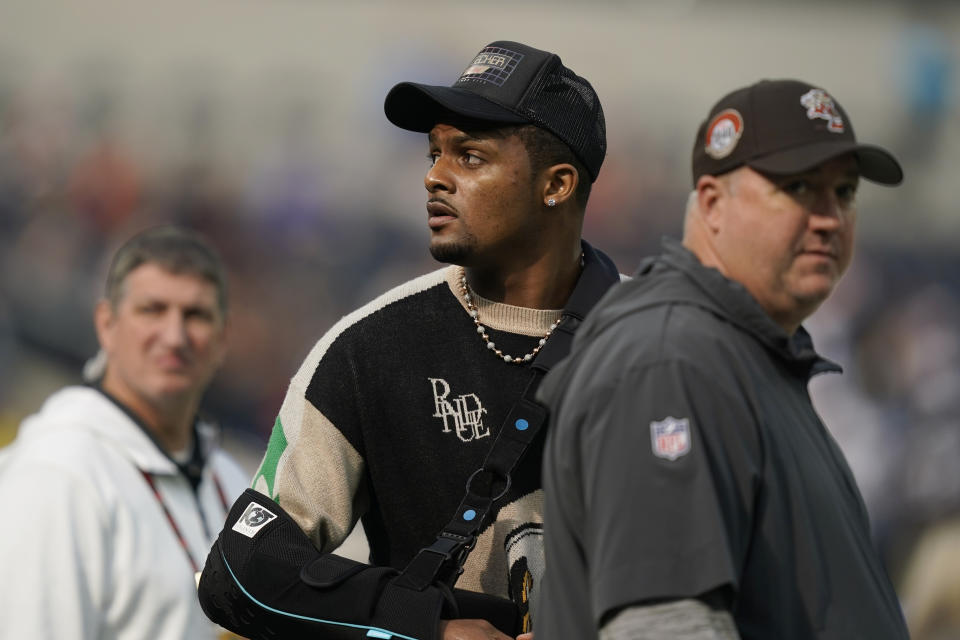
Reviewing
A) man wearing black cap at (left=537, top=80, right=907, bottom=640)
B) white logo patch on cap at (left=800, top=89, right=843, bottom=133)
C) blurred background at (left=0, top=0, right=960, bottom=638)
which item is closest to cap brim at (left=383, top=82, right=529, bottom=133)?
man wearing black cap at (left=537, top=80, right=907, bottom=640)

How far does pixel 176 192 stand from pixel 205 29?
1408 mm

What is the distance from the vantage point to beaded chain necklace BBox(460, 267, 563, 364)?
114 inches

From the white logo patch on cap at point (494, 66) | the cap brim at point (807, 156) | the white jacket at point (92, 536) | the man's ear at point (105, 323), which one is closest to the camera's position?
the cap brim at point (807, 156)

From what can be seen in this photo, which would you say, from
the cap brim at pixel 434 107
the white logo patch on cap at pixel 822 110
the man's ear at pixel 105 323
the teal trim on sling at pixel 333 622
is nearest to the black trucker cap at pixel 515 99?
the cap brim at pixel 434 107

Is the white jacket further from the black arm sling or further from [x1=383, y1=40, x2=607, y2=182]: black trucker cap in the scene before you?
[x1=383, y1=40, x2=607, y2=182]: black trucker cap

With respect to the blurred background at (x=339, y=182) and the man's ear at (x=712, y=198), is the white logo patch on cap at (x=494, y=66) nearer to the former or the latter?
the man's ear at (x=712, y=198)

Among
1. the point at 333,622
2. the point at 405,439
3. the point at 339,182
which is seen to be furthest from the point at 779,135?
the point at 339,182

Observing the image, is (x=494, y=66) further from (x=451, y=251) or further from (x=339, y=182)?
(x=339, y=182)

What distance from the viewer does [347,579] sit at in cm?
259

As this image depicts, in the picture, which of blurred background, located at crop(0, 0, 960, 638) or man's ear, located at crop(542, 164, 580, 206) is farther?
blurred background, located at crop(0, 0, 960, 638)

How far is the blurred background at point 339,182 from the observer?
8.92 meters

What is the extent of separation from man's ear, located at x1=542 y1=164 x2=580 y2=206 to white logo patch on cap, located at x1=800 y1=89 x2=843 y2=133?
90cm

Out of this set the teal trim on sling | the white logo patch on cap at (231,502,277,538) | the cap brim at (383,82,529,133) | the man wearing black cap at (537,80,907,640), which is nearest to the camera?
the man wearing black cap at (537,80,907,640)

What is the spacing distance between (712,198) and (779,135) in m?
0.15
